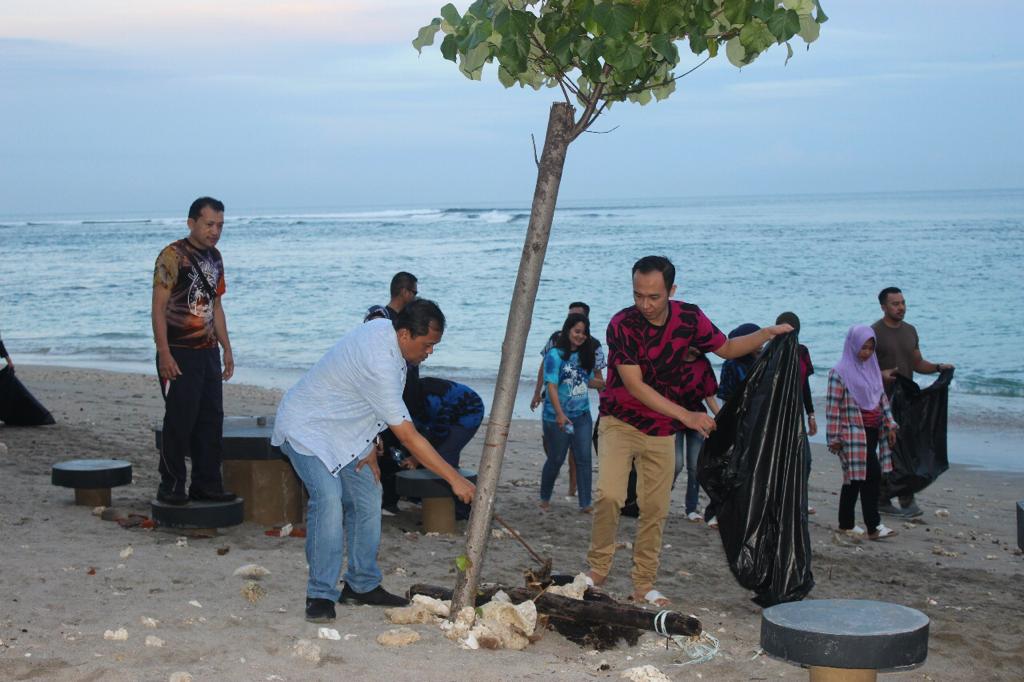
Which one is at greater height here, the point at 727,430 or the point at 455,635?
the point at 727,430

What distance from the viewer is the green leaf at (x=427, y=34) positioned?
174 inches

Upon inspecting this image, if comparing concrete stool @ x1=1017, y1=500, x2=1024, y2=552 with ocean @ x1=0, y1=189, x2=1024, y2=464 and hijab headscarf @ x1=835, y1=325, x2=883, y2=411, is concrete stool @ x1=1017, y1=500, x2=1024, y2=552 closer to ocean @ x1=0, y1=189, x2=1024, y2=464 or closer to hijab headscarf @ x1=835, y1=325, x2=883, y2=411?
hijab headscarf @ x1=835, y1=325, x2=883, y2=411

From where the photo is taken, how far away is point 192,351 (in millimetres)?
6594

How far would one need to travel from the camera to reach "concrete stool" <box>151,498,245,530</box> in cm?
666

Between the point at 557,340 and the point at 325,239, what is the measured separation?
62875mm

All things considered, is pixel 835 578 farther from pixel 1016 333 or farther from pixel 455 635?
pixel 1016 333

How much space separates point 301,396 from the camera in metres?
4.99

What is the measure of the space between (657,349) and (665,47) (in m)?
1.73

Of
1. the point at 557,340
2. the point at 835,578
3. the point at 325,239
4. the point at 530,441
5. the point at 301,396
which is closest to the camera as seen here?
the point at 301,396

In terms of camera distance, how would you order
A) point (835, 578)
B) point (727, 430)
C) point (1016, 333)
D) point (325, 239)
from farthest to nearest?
Result: point (325, 239), point (1016, 333), point (835, 578), point (727, 430)

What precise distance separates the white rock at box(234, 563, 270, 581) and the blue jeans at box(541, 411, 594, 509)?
305 centimetres

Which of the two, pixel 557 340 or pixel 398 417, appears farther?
pixel 557 340

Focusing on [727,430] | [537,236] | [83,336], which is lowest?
[83,336]

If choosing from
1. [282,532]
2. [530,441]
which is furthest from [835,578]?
[530,441]
